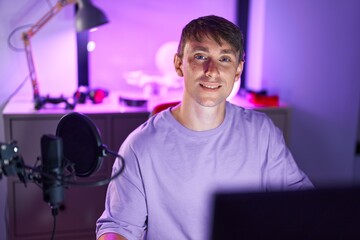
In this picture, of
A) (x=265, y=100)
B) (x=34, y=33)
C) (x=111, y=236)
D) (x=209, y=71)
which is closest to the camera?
(x=111, y=236)

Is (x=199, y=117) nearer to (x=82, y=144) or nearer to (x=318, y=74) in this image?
(x=82, y=144)

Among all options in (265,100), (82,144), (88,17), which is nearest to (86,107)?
(88,17)

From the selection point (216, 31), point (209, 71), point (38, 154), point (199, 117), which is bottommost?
point (38, 154)

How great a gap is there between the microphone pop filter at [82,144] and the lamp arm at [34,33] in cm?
154

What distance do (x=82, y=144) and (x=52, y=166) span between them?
0.08m

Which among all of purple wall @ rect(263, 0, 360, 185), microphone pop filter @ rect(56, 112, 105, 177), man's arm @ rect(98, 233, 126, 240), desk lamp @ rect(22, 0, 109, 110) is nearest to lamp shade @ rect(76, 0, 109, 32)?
desk lamp @ rect(22, 0, 109, 110)

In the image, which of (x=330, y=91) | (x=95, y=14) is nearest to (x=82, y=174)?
(x=95, y=14)

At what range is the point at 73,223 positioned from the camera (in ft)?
7.68

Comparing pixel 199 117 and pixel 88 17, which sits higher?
pixel 88 17

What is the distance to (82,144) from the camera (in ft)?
2.64

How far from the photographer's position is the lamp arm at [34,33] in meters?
2.31

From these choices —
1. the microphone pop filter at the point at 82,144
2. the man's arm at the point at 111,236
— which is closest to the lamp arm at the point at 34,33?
the man's arm at the point at 111,236

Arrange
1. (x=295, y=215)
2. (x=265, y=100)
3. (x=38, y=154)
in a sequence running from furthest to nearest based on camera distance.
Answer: (x=265, y=100) < (x=38, y=154) < (x=295, y=215)

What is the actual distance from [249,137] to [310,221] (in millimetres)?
847
